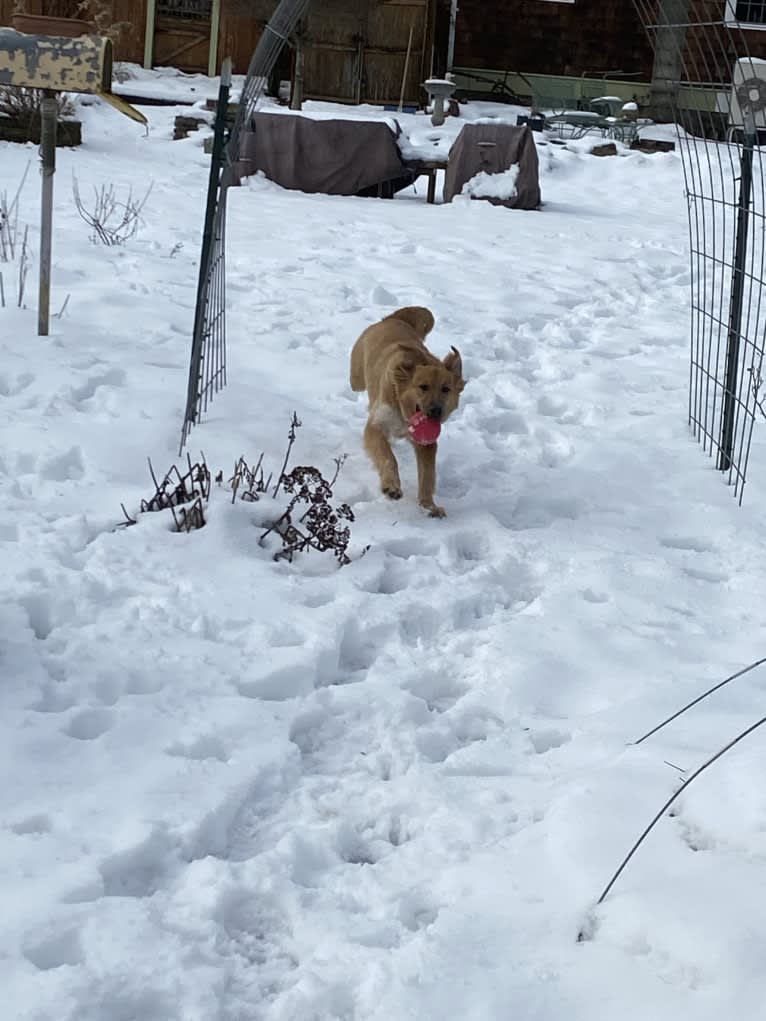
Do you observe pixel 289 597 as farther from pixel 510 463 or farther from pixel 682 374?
pixel 682 374

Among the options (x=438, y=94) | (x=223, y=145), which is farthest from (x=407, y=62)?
(x=223, y=145)

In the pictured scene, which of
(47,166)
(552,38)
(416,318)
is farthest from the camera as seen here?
(552,38)

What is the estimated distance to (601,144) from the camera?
1831 cm

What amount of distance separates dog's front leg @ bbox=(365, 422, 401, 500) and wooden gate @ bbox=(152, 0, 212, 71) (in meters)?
20.0

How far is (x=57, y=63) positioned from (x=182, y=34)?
19339 millimetres

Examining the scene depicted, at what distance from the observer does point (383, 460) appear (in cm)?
500

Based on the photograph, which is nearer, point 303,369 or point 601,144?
point 303,369

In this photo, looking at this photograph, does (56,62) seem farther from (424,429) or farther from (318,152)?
(318,152)

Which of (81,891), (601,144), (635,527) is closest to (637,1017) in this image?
(81,891)

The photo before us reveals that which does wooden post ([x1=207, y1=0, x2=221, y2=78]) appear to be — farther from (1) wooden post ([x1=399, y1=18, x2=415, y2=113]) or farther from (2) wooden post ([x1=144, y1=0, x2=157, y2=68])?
(1) wooden post ([x1=399, y1=18, x2=415, y2=113])

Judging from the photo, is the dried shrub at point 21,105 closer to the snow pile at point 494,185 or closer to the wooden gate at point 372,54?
the snow pile at point 494,185

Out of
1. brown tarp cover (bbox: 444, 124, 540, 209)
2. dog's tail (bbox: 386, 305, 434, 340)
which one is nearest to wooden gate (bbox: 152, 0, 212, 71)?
brown tarp cover (bbox: 444, 124, 540, 209)

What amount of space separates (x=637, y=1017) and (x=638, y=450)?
4.00 meters

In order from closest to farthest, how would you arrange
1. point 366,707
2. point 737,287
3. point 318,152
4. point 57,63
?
point 366,707, point 57,63, point 737,287, point 318,152
